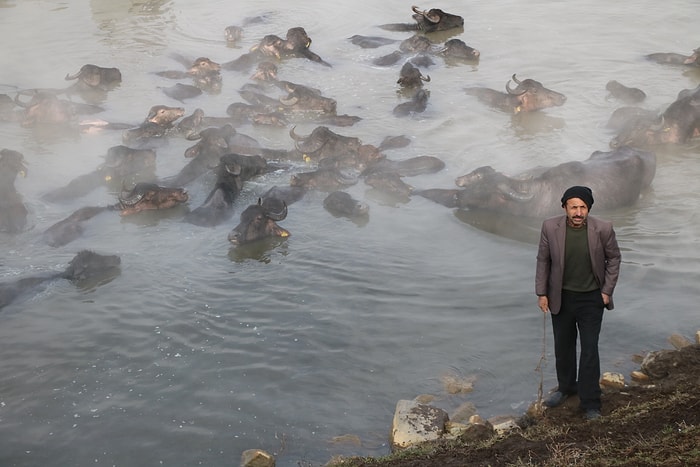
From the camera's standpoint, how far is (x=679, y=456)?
17.4ft

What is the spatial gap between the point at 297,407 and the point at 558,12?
2079cm

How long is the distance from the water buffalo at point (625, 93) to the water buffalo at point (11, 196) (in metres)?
12.2

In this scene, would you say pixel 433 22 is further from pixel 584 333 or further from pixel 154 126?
pixel 584 333

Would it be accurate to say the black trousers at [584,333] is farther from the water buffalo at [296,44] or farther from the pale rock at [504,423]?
the water buffalo at [296,44]

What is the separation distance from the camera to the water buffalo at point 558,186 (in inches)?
463

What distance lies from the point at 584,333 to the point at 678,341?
2050 millimetres

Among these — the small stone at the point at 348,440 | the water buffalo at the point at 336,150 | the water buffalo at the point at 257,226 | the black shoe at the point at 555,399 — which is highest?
the water buffalo at the point at 336,150

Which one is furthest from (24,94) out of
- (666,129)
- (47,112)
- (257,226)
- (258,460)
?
(258,460)

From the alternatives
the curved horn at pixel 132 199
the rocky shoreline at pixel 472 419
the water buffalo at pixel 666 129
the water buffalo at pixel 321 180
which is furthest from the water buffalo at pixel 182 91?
the rocky shoreline at pixel 472 419

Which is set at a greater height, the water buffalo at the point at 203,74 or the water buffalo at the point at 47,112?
the water buffalo at the point at 203,74

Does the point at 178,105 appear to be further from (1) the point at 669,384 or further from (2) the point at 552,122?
(1) the point at 669,384

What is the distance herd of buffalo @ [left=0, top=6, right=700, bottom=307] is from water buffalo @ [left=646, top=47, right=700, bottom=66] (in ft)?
0.11

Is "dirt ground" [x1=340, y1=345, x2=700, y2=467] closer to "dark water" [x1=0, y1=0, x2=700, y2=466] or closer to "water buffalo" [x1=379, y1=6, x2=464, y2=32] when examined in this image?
"dark water" [x1=0, y1=0, x2=700, y2=466]

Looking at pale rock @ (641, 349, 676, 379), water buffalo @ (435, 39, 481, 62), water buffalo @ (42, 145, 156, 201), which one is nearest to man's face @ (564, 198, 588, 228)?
pale rock @ (641, 349, 676, 379)
